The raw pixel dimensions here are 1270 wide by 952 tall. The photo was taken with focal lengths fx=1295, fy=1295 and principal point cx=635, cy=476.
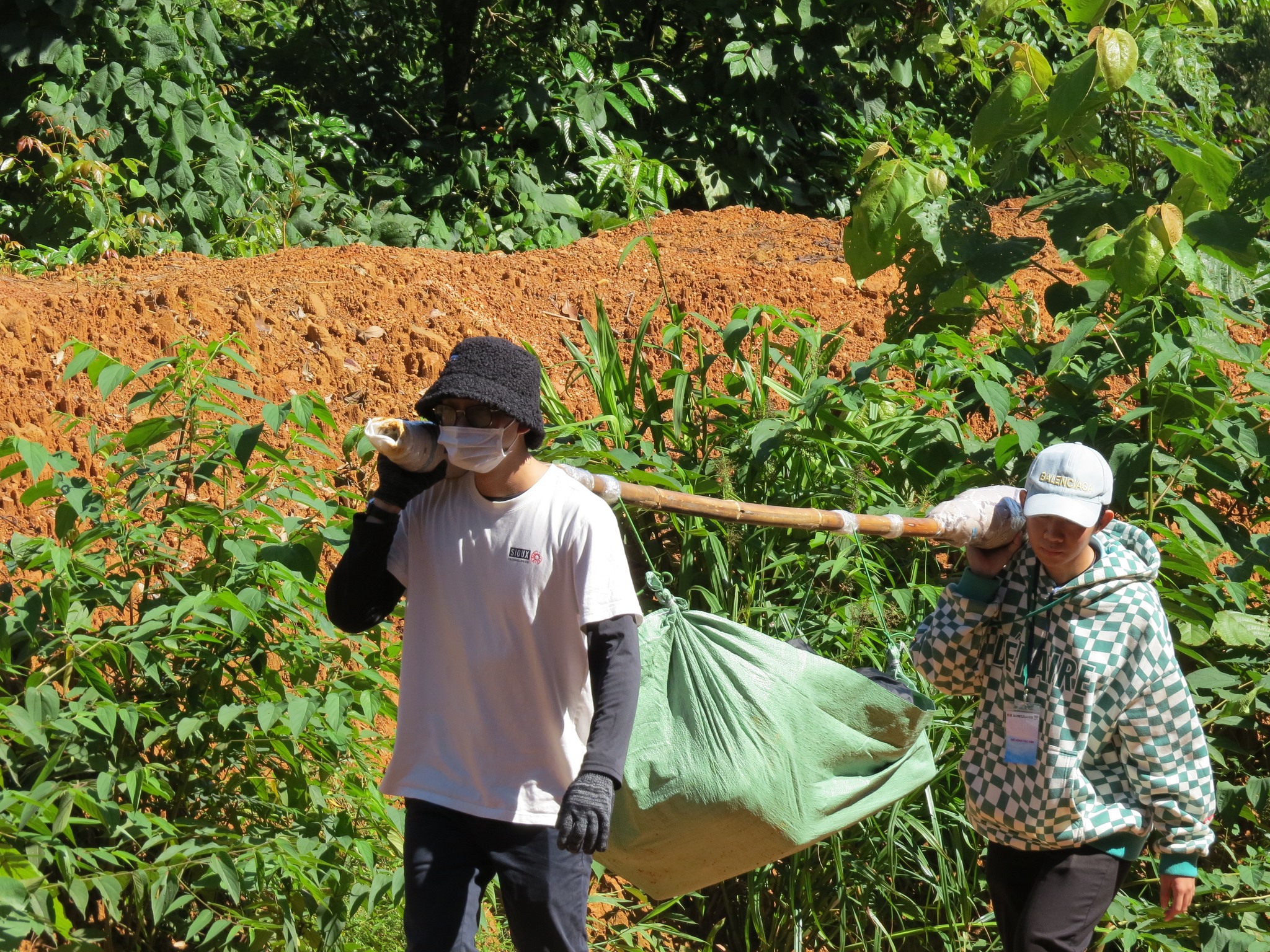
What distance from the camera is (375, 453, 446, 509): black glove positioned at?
2.51 m

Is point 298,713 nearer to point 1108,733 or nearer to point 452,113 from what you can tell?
point 1108,733

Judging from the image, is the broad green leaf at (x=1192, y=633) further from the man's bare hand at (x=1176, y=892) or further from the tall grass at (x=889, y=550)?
the man's bare hand at (x=1176, y=892)

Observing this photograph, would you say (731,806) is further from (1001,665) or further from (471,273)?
(471,273)

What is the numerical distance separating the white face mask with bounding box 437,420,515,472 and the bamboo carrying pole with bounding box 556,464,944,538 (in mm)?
314

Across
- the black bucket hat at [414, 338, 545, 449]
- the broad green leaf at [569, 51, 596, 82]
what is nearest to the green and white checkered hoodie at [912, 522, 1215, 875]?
the black bucket hat at [414, 338, 545, 449]

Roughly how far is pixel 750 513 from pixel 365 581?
91cm

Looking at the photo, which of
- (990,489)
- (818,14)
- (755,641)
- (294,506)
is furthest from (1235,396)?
(818,14)

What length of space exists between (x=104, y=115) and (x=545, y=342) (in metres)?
2.91

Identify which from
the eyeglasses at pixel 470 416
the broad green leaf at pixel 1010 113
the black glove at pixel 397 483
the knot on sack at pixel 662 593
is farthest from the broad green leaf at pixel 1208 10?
the black glove at pixel 397 483

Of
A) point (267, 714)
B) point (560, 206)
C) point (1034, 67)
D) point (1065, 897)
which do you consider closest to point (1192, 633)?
point (1065, 897)

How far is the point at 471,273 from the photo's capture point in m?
5.99

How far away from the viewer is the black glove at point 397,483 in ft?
8.23

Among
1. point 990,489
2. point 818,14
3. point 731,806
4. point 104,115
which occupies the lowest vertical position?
point 731,806

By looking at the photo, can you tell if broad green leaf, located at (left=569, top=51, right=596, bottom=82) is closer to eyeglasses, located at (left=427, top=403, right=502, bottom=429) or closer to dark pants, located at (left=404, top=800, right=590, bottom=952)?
eyeglasses, located at (left=427, top=403, right=502, bottom=429)
